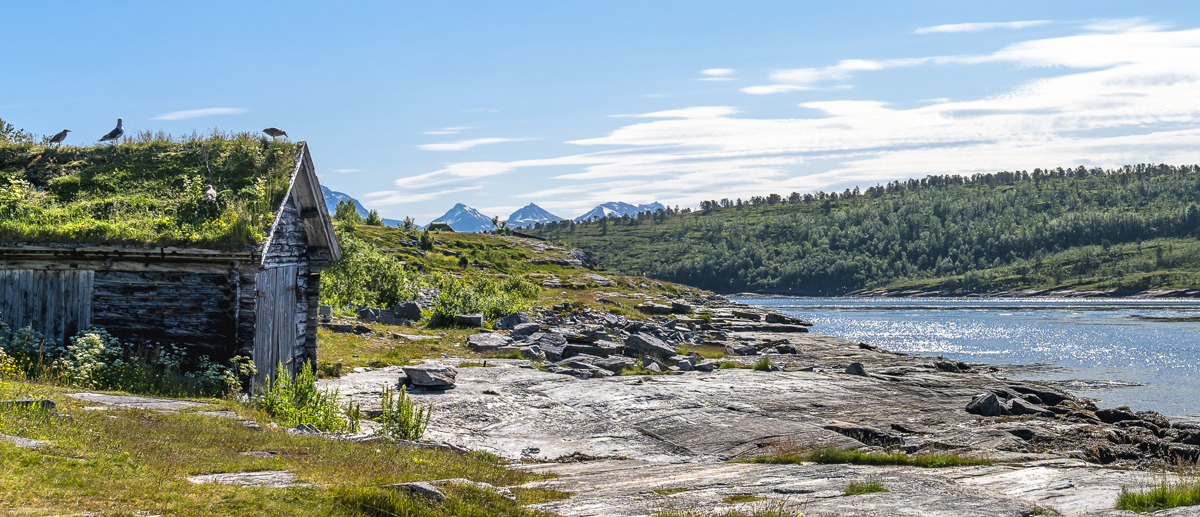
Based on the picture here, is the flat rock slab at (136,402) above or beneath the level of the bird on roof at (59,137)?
beneath

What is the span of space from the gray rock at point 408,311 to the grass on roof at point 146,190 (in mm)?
19747

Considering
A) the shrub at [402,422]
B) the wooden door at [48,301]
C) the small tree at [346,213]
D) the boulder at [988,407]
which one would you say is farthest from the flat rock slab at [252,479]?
the small tree at [346,213]

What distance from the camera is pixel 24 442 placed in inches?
370

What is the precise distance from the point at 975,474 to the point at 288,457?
10887 mm

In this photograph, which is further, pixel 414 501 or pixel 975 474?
pixel 975 474

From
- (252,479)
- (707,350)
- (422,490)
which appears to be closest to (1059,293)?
(707,350)

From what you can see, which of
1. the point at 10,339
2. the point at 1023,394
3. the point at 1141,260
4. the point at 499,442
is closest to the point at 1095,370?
the point at 1023,394

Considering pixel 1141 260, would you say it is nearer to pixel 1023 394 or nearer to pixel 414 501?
pixel 1023 394

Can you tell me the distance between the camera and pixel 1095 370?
145ft

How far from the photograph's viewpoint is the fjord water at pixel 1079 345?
36625 mm

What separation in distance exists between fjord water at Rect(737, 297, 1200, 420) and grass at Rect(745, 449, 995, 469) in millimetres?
19716

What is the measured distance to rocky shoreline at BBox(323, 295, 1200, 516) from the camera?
1171 centimetres

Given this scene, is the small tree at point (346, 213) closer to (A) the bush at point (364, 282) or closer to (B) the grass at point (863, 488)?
(A) the bush at point (364, 282)

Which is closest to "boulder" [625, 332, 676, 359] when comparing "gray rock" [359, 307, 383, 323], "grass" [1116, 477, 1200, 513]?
"gray rock" [359, 307, 383, 323]
